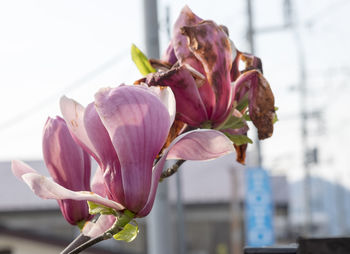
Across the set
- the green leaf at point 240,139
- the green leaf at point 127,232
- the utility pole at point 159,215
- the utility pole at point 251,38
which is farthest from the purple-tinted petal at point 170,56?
the utility pole at point 251,38

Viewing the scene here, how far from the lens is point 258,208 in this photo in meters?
7.87

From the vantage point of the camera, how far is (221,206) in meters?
19.4

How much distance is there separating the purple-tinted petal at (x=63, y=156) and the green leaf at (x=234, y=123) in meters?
0.16

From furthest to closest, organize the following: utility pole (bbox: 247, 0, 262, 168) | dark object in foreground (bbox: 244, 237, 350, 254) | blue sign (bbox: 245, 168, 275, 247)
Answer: utility pole (bbox: 247, 0, 262, 168)
blue sign (bbox: 245, 168, 275, 247)
dark object in foreground (bbox: 244, 237, 350, 254)

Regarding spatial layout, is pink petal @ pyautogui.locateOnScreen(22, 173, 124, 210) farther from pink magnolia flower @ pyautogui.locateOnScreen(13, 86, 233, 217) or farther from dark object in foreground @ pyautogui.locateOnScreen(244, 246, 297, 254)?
dark object in foreground @ pyautogui.locateOnScreen(244, 246, 297, 254)

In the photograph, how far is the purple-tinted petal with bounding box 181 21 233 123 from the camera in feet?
2.14

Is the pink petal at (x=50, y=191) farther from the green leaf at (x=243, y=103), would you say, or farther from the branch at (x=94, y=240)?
the green leaf at (x=243, y=103)

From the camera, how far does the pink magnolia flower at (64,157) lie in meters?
0.67

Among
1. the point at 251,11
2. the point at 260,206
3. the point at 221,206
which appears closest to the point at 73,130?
the point at 260,206

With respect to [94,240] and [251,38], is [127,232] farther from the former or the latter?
[251,38]

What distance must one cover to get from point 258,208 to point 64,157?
735cm

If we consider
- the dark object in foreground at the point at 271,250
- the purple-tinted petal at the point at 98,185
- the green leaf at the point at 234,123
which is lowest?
the dark object in foreground at the point at 271,250

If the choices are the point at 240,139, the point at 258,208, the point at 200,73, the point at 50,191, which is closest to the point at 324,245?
the point at 240,139

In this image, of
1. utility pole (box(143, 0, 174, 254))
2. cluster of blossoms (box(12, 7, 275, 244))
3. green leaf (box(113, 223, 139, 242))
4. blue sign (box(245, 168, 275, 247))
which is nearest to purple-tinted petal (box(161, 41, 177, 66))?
cluster of blossoms (box(12, 7, 275, 244))
